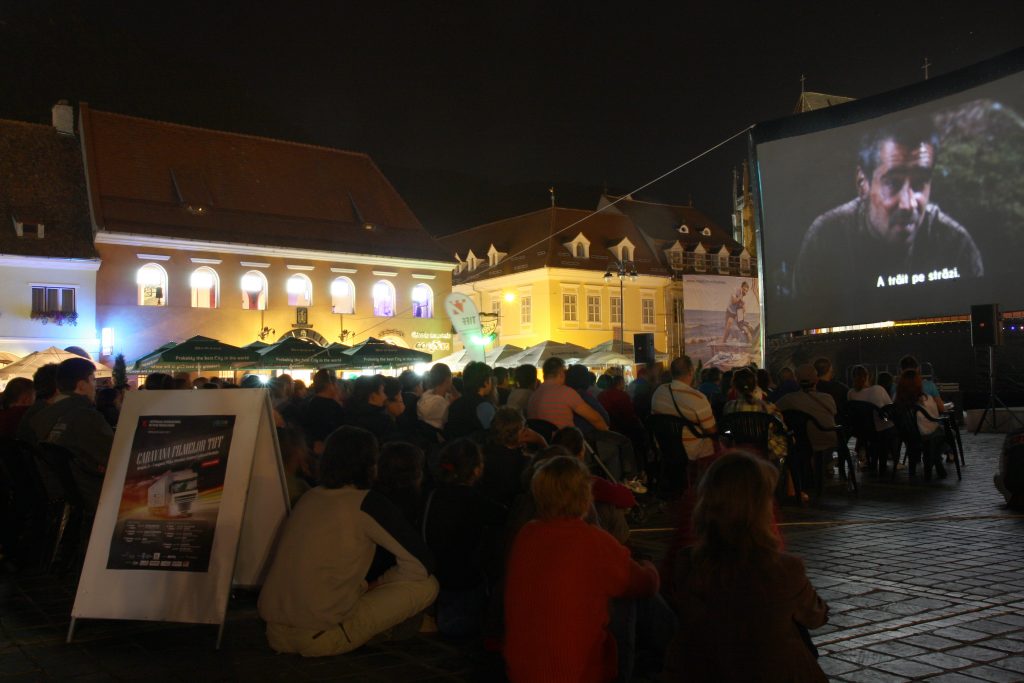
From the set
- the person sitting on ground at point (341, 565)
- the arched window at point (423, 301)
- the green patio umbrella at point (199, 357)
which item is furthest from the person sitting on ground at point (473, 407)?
the arched window at point (423, 301)

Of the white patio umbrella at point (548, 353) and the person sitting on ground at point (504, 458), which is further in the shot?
the white patio umbrella at point (548, 353)

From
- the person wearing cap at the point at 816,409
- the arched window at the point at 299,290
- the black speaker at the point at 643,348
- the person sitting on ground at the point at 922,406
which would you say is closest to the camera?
the person wearing cap at the point at 816,409

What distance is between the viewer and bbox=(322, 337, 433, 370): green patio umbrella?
771 inches

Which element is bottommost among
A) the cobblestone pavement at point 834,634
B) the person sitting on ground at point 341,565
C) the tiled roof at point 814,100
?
the cobblestone pavement at point 834,634

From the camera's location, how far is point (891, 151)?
20500 millimetres

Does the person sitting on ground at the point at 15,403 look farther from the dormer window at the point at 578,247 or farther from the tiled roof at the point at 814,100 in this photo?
the tiled roof at the point at 814,100

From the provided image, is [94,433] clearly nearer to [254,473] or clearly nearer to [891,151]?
[254,473]

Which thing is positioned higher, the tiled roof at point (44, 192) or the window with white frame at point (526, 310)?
the tiled roof at point (44, 192)

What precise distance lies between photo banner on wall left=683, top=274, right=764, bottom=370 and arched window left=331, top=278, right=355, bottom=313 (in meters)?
Result: 12.8

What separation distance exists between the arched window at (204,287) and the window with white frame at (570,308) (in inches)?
694

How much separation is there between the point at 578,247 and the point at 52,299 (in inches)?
990

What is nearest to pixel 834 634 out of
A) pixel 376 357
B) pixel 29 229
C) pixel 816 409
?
pixel 816 409

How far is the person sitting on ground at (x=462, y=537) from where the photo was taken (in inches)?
217

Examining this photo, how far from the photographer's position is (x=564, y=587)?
3820 mm
